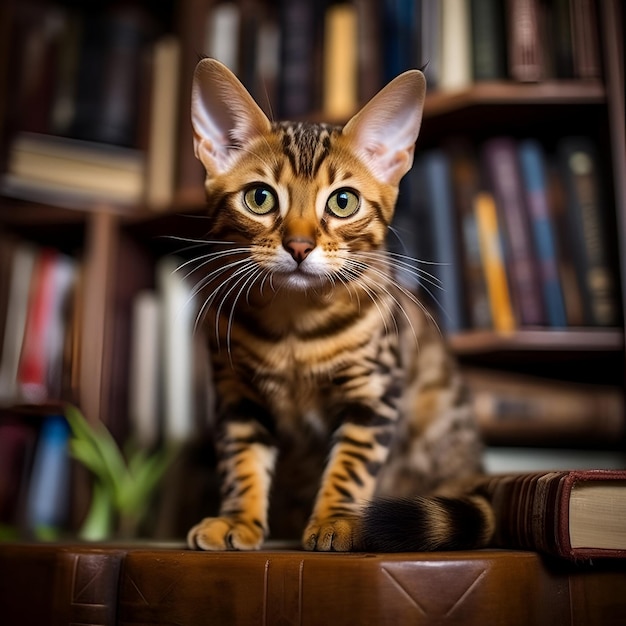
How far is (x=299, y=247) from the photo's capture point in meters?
0.72

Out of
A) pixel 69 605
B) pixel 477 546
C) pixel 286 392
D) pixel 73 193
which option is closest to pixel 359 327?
pixel 286 392

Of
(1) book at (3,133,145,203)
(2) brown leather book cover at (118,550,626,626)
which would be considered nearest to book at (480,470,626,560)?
(2) brown leather book cover at (118,550,626,626)

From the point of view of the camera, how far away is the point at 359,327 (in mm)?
854

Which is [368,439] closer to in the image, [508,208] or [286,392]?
[286,392]

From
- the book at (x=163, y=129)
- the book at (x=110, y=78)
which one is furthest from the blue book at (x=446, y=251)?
the book at (x=110, y=78)

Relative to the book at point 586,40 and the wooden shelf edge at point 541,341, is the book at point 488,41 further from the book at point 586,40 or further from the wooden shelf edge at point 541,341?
the wooden shelf edge at point 541,341

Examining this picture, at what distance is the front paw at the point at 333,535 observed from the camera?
0.71 metres

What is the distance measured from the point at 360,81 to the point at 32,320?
80 centimetres

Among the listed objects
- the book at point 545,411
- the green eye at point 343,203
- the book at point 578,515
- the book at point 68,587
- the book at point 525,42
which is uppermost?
the book at point 525,42

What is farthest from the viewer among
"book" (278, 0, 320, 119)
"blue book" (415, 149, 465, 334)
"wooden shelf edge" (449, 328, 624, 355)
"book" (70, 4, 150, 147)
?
"book" (70, 4, 150, 147)

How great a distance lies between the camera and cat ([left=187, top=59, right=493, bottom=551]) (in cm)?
74

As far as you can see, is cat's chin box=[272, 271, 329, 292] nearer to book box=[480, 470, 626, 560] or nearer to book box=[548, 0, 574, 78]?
book box=[480, 470, 626, 560]

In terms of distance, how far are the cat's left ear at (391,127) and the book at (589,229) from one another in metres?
0.48

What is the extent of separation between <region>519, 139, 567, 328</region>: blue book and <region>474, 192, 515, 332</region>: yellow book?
60 millimetres
